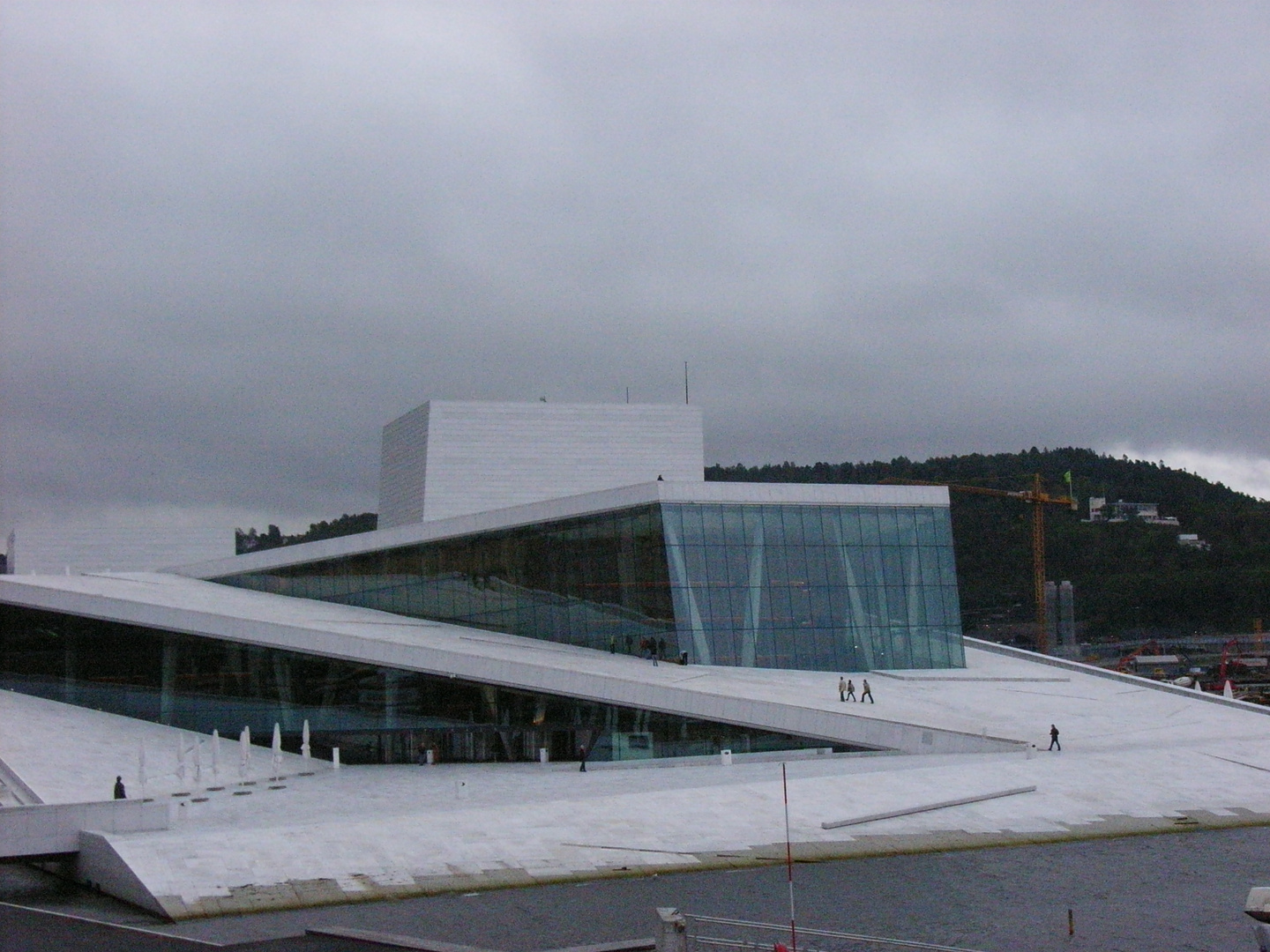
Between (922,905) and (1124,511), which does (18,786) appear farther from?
(1124,511)

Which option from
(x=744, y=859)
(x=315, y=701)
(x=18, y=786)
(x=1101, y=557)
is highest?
(x=1101, y=557)

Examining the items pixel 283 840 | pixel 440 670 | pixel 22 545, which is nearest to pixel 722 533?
pixel 440 670

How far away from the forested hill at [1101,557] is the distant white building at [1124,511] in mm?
1693

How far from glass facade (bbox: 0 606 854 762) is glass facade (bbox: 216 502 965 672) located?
490 centimetres

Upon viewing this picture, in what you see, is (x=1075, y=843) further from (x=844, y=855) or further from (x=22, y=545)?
(x=22, y=545)

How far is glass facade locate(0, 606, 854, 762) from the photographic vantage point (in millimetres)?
32438

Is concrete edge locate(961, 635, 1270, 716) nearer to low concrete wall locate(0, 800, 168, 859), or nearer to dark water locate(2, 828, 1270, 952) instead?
dark water locate(2, 828, 1270, 952)

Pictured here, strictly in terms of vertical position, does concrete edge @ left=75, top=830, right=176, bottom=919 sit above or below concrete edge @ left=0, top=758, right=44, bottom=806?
below

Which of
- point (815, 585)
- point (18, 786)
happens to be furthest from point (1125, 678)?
point (18, 786)

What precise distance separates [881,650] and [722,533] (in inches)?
217

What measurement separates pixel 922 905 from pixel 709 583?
1871 centimetres

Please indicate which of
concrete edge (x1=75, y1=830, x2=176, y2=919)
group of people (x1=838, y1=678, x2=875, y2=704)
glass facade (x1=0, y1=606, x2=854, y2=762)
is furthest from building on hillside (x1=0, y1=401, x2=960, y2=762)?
concrete edge (x1=75, y1=830, x2=176, y2=919)

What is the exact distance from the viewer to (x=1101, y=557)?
119m

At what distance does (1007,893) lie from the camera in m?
19.5
